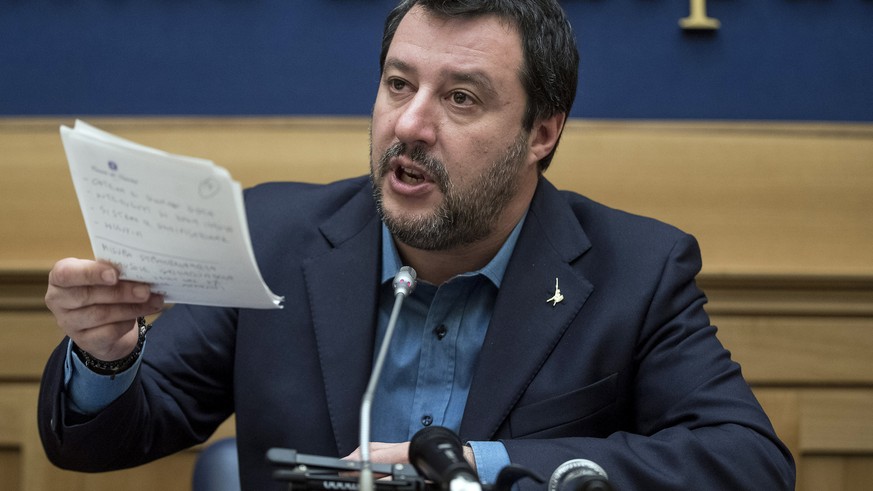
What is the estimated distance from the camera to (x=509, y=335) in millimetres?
1902

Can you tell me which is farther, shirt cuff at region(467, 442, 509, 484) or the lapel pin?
the lapel pin

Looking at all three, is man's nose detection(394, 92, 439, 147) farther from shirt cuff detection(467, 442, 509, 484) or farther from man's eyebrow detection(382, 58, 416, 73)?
shirt cuff detection(467, 442, 509, 484)

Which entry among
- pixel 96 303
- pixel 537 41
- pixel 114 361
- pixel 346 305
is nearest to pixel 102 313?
pixel 96 303

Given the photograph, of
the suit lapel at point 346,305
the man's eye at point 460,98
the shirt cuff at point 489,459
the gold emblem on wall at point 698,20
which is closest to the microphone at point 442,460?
Answer: the shirt cuff at point 489,459

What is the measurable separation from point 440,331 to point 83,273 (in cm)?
71

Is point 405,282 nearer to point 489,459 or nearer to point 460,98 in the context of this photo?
point 489,459

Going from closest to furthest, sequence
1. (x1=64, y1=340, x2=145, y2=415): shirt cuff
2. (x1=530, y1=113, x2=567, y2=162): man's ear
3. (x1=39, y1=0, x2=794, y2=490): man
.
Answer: (x1=64, y1=340, x2=145, y2=415): shirt cuff → (x1=39, y1=0, x2=794, y2=490): man → (x1=530, y1=113, x2=567, y2=162): man's ear

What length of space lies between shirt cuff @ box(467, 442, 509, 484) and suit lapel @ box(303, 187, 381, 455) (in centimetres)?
32

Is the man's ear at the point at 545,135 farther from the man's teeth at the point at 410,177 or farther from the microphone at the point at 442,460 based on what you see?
the microphone at the point at 442,460

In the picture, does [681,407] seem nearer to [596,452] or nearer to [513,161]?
[596,452]

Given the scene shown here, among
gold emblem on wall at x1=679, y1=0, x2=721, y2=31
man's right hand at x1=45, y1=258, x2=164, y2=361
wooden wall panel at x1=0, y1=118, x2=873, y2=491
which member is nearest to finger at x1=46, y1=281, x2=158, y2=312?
man's right hand at x1=45, y1=258, x2=164, y2=361

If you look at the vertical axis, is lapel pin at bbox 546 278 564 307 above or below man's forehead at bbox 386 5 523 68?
below

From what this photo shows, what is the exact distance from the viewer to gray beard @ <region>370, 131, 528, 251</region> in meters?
1.88

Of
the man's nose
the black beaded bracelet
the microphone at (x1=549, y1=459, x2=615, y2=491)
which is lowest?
the microphone at (x1=549, y1=459, x2=615, y2=491)
